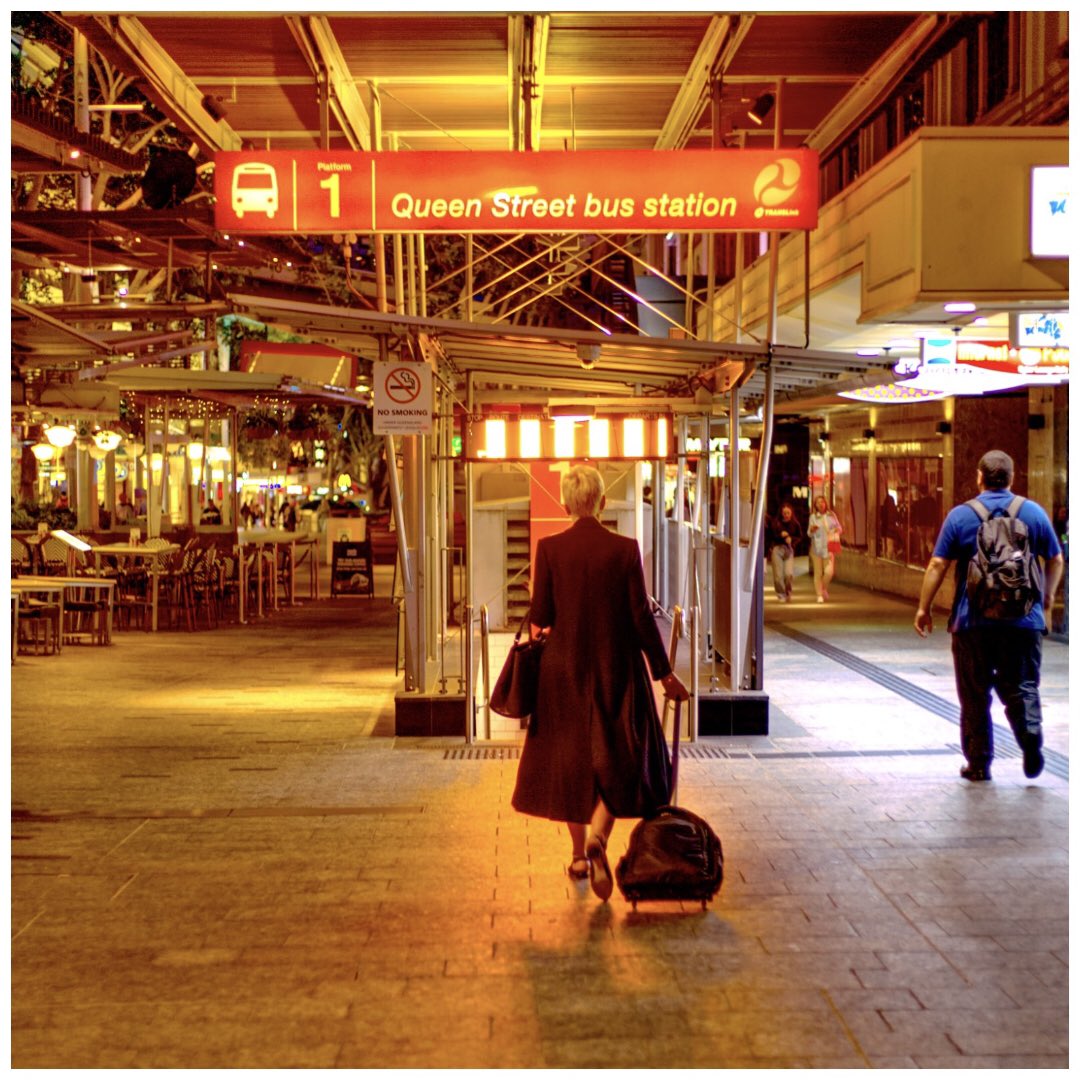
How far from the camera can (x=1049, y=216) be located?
34.5 ft

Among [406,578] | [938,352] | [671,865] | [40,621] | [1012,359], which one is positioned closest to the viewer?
[671,865]

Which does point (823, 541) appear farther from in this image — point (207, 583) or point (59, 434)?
point (59, 434)

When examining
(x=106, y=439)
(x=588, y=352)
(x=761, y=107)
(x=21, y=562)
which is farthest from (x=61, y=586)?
(x=761, y=107)

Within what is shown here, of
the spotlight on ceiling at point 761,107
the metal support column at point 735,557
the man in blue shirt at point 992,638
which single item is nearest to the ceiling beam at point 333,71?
the spotlight on ceiling at point 761,107

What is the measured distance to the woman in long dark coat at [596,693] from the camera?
631 cm

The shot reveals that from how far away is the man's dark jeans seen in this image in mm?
8648

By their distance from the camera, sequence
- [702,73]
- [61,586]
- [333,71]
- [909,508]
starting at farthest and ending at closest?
1. [909,508]
2. [61,586]
3. [702,73]
4. [333,71]

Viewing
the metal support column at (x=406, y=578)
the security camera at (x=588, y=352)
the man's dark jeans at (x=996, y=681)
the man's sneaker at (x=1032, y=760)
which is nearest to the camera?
the man's dark jeans at (x=996, y=681)

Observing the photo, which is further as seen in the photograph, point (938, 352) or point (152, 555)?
point (152, 555)

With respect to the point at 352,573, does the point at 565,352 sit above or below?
above

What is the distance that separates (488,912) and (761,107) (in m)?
9.02

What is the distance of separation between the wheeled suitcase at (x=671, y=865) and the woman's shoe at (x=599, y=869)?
0.07 m

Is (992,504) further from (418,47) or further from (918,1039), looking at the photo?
(418,47)

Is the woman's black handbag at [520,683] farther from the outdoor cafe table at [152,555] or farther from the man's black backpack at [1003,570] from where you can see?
the outdoor cafe table at [152,555]
